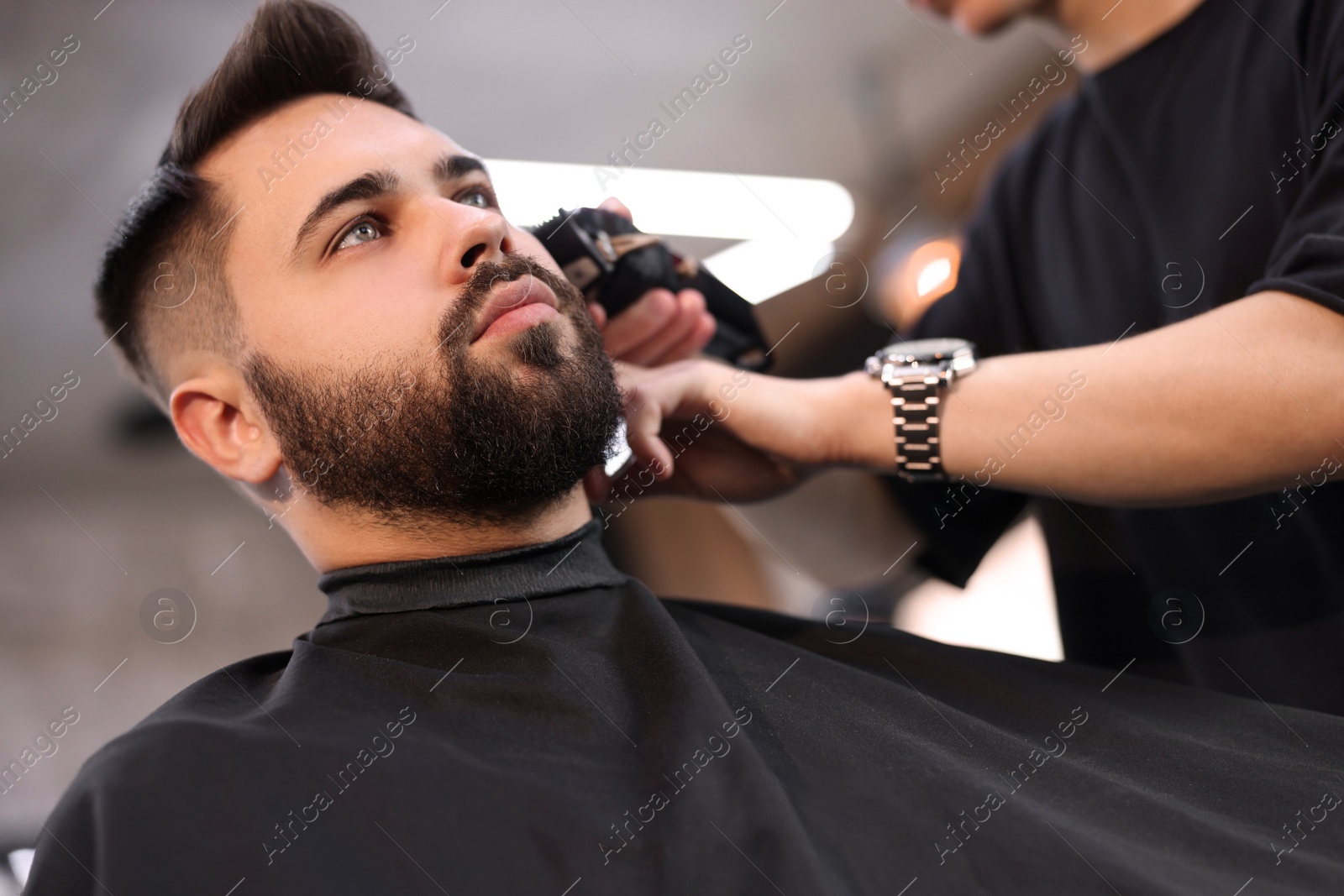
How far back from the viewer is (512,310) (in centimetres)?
132

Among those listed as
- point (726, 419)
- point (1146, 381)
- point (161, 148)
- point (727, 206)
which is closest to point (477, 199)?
point (726, 419)

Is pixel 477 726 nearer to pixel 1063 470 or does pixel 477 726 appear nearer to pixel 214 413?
pixel 214 413

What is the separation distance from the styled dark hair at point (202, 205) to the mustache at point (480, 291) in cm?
39

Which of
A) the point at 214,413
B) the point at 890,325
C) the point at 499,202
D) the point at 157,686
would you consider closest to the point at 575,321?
the point at 499,202

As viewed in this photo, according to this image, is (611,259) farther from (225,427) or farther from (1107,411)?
(1107,411)

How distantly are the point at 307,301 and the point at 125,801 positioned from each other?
75 centimetres

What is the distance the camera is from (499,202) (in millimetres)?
1611

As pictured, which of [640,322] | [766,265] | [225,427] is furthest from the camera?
[766,265]

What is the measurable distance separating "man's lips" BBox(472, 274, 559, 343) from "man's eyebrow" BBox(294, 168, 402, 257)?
265 millimetres

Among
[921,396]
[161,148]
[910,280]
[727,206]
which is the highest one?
[161,148]

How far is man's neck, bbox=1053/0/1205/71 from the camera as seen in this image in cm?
163

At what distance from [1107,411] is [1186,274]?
512 millimetres

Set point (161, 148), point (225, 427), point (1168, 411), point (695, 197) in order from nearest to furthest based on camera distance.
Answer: point (1168, 411) → point (225, 427) → point (161, 148) → point (695, 197)

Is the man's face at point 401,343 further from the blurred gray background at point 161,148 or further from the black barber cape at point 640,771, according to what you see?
the blurred gray background at point 161,148
